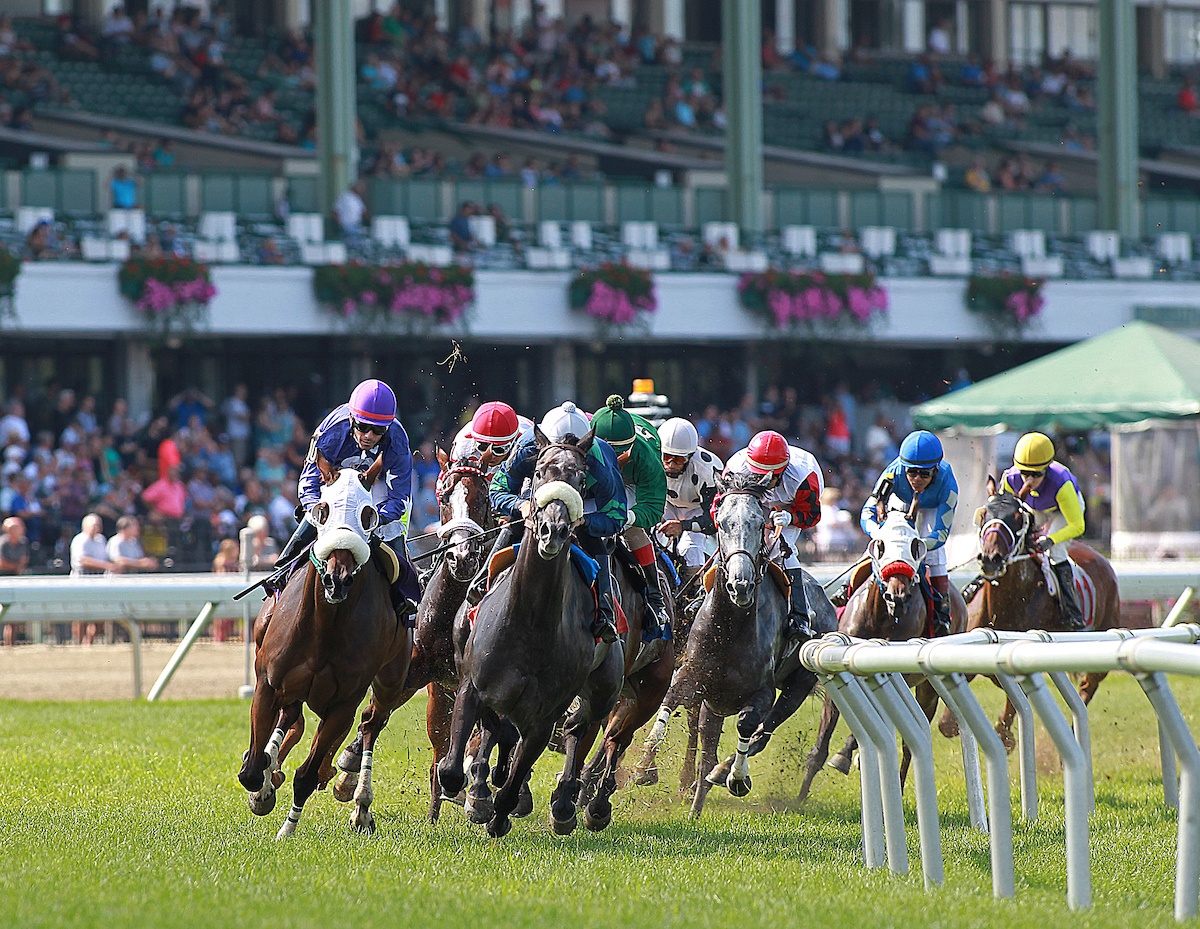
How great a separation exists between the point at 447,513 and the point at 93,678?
302 inches

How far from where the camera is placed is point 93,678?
14.5 meters

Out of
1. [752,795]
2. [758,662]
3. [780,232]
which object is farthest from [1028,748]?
[780,232]

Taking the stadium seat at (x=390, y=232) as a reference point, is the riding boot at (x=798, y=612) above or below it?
below

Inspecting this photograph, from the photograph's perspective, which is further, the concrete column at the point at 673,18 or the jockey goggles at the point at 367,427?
the concrete column at the point at 673,18

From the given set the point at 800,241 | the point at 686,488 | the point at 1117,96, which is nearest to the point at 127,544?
the point at 686,488

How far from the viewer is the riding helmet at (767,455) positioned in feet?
27.7

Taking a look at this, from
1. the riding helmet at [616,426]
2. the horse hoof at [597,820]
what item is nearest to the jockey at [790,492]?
the riding helmet at [616,426]

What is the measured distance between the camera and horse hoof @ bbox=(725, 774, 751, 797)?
8062 millimetres

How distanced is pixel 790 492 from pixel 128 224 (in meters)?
13.7

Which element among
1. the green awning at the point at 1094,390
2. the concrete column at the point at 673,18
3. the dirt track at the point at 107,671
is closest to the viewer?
the dirt track at the point at 107,671

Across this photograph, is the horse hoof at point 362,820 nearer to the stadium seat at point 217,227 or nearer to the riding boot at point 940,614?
the riding boot at point 940,614

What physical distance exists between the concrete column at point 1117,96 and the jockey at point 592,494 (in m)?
22.2

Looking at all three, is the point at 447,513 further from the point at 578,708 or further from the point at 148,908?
the point at 148,908

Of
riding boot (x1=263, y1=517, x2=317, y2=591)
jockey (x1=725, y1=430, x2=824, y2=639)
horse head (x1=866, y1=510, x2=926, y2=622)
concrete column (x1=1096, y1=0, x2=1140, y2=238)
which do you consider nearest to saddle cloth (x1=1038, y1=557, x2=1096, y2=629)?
horse head (x1=866, y1=510, x2=926, y2=622)
